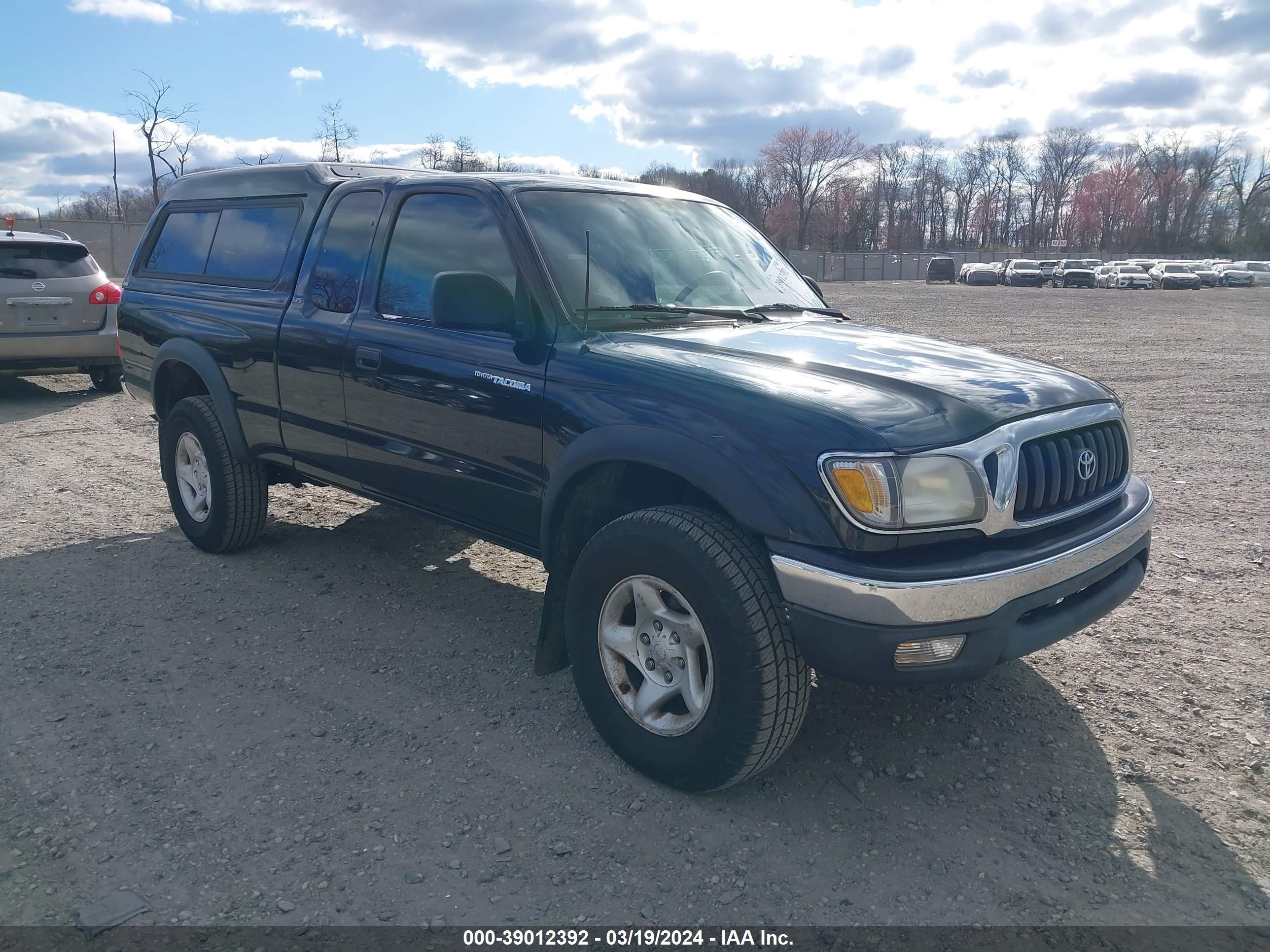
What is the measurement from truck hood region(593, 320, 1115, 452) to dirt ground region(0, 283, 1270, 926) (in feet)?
3.98

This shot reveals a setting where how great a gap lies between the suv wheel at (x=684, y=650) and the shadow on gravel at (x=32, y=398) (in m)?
8.73

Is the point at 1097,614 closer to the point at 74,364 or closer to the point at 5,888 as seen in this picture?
the point at 5,888

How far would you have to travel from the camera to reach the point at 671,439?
10.0ft

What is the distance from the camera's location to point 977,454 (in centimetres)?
281

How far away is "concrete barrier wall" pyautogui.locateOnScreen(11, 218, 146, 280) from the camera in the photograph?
3600cm


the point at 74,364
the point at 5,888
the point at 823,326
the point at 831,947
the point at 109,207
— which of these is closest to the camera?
the point at 831,947

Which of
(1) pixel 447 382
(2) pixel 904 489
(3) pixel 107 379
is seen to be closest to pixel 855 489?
(2) pixel 904 489

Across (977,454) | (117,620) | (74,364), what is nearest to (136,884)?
(117,620)

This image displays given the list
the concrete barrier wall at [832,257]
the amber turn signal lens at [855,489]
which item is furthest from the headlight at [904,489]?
the concrete barrier wall at [832,257]

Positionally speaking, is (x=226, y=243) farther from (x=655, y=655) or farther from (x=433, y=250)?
(x=655, y=655)

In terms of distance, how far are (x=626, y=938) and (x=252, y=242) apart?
4.08m

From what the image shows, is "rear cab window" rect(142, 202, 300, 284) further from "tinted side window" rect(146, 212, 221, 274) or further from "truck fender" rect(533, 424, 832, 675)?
"truck fender" rect(533, 424, 832, 675)

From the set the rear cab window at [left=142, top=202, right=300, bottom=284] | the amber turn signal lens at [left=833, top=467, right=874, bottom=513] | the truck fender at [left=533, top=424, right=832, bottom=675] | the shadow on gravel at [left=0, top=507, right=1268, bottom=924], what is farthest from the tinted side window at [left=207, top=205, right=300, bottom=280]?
the amber turn signal lens at [left=833, top=467, right=874, bottom=513]

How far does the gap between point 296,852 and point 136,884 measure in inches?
16.6
